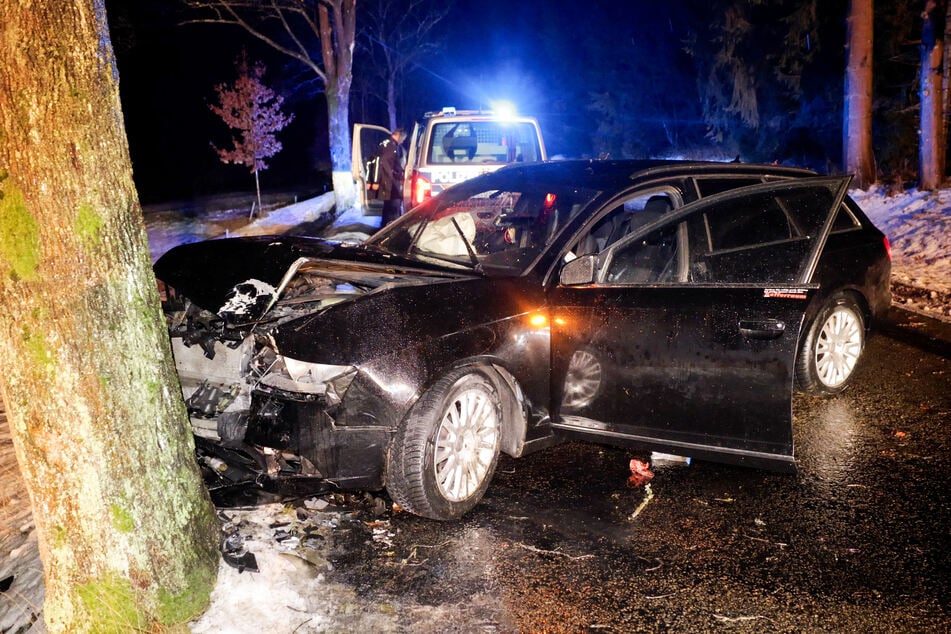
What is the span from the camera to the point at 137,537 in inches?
110

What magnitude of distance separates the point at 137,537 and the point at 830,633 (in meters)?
2.67

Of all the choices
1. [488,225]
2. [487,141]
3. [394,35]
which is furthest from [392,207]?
[394,35]

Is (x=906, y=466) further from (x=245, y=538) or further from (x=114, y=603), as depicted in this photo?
(x=114, y=603)

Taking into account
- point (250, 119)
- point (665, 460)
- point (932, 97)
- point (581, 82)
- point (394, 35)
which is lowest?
point (665, 460)

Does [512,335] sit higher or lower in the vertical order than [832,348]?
higher

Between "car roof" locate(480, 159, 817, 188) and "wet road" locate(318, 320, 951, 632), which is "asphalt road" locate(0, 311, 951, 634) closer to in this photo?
"wet road" locate(318, 320, 951, 632)

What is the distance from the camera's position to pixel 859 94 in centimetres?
1452

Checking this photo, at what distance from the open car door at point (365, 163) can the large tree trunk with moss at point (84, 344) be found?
33.2 feet

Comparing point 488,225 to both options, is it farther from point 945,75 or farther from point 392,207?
point 945,75

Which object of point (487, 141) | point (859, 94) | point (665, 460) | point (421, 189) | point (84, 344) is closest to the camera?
point (84, 344)

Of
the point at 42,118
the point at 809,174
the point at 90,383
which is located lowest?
the point at 90,383

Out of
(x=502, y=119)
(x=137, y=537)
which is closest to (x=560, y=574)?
(x=137, y=537)

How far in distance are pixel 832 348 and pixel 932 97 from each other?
11116 millimetres

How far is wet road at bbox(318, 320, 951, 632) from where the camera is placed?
302cm
